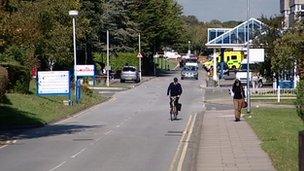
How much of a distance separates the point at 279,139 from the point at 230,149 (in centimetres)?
211

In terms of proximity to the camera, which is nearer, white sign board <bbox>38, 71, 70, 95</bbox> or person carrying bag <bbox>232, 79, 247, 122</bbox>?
person carrying bag <bbox>232, 79, 247, 122</bbox>

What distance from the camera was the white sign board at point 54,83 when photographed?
43.7m

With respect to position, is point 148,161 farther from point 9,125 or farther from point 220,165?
point 9,125

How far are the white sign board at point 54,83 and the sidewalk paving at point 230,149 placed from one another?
53.3 feet

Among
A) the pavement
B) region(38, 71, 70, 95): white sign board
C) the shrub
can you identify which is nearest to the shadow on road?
the pavement

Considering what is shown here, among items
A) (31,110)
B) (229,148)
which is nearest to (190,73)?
(31,110)

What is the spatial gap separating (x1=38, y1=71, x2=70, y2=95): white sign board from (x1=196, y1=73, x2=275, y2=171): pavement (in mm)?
13948

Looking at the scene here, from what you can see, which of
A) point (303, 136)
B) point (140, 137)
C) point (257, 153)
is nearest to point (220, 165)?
point (257, 153)

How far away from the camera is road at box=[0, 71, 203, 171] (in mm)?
17625

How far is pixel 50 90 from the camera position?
43.8 metres

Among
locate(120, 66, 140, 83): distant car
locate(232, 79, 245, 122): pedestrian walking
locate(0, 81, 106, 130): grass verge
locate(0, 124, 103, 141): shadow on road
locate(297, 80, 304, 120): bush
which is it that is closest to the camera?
locate(297, 80, 304, 120): bush

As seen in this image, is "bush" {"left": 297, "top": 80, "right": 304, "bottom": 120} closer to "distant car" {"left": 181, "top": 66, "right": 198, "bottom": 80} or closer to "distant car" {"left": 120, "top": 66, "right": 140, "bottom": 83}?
"distant car" {"left": 120, "top": 66, "right": 140, "bottom": 83}

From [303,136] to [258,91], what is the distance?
48778 millimetres

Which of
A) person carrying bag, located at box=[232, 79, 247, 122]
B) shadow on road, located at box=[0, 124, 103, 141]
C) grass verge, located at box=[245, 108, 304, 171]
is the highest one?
person carrying bag, located at box=[232, 79, 247, 122]
